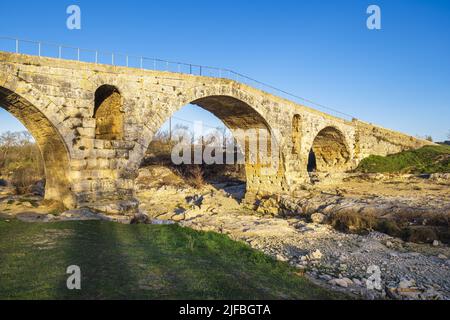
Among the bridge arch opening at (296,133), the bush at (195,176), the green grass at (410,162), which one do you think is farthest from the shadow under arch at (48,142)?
the green grass at (410,162)

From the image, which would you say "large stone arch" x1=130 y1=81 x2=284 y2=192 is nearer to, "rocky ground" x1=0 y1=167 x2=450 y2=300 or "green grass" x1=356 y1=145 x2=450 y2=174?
"rocky ground" x1=0 y1=167 x2=450 y2=300

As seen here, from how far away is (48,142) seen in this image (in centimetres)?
1541

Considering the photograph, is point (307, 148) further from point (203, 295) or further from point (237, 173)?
point (203, 295)

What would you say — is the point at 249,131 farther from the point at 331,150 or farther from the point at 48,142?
the point at 48,142

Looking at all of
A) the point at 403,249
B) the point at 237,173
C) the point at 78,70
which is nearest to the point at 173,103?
the point at 78,70

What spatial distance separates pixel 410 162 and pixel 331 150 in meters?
7.10

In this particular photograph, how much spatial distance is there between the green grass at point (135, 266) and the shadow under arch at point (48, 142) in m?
3.64

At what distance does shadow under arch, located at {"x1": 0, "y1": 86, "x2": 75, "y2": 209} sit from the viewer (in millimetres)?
13970

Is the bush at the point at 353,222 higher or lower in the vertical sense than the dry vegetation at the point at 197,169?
lower

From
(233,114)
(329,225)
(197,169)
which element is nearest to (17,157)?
(197,169)

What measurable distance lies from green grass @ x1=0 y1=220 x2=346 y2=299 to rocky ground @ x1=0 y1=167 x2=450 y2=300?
1502 mm

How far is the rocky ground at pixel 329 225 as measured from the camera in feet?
30.8

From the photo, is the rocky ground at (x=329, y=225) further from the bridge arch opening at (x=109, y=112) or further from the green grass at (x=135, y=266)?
the bridge arch opening at (x=109, y=112)
